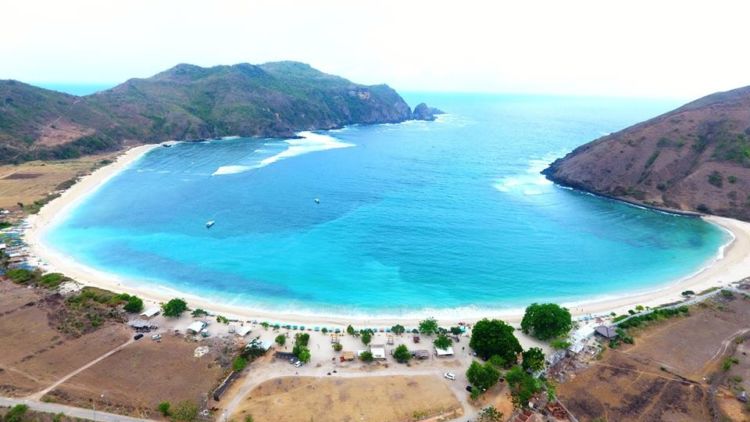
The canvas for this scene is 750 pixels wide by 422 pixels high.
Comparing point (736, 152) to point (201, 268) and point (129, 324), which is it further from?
point (129, 324)

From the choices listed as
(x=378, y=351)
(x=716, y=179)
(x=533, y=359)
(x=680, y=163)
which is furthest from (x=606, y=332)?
(x=680, y=163)

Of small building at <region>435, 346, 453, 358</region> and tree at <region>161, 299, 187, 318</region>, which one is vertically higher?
tree at <region>161, 299, 187, 318</region>

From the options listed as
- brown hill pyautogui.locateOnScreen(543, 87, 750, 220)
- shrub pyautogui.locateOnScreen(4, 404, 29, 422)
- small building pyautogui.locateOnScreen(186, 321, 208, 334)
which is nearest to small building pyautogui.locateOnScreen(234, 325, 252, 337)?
small building pyautogui.locateOnScreen(186, 321, 208, 334)

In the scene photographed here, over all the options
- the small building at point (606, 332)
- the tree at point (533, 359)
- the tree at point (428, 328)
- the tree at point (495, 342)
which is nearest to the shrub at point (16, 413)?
the tree at point (428, 328)

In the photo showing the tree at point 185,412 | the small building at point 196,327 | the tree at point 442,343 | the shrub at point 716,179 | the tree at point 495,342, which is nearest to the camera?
the tree at point 185,412

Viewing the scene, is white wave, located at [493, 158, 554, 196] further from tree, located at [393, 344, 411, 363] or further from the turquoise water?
tree, located at [393, 344, 411, 363]

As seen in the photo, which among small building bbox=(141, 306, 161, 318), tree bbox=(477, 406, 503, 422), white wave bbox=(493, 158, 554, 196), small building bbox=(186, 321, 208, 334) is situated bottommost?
tree bbox=(477, 406, 503, 422)

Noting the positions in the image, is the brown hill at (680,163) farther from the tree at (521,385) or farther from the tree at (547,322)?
the tree at (521,385)

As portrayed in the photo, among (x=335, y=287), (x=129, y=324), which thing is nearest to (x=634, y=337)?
(x=335, y=287)
